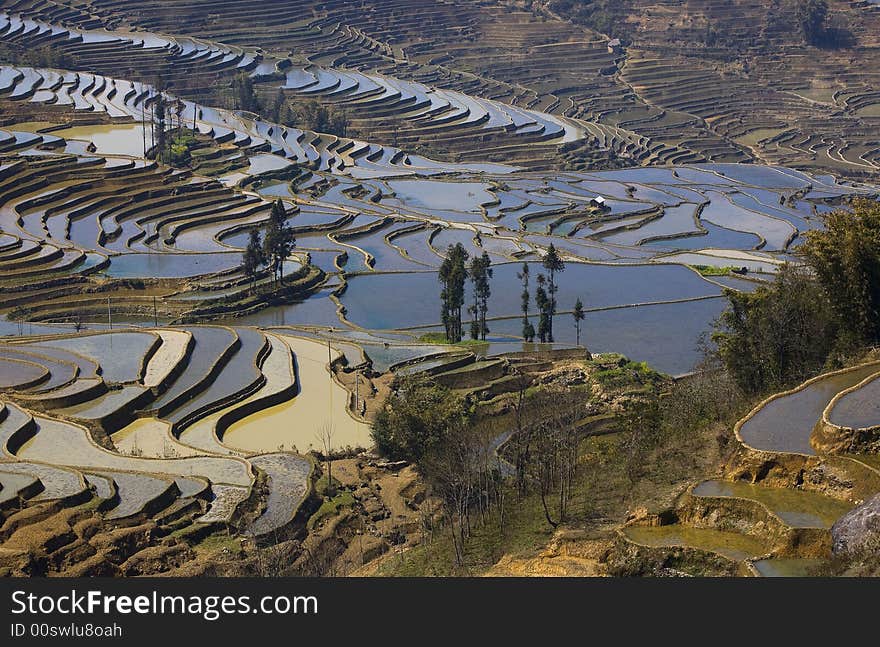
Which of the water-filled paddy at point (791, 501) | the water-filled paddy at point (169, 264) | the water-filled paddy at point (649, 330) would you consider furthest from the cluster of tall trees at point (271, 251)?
the water-filled paddy at point (791, 501)

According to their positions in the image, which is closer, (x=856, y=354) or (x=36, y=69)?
(x=856, y=354)

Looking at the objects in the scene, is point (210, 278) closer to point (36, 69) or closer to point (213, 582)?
point (213, 582)

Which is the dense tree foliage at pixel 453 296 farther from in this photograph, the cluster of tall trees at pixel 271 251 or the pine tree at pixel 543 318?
the cluster of tall trees at pixel 271 251

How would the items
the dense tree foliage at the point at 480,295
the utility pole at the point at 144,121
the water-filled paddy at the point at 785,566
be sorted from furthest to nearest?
the utility pole at the point at 144,121
the dense tree foliage at the point at 480,295
the water-filled paddy at the point at 785,566

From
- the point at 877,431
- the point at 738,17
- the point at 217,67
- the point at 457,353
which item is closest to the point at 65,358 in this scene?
the point at 457,353

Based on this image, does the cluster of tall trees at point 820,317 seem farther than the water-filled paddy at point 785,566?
Yes

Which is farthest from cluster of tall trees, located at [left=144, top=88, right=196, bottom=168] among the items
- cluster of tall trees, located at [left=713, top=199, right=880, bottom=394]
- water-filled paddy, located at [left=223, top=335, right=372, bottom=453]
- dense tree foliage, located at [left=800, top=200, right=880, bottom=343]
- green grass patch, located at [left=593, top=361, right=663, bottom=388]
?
dense tree foliage, located at [left=800, top=200, right=880, bottom=343]

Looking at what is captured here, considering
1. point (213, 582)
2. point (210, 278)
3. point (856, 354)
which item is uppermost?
point (213, 582)

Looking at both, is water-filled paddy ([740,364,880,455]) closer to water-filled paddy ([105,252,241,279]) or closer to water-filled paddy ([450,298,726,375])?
water-filled paddy ([450,298,726,375])
